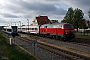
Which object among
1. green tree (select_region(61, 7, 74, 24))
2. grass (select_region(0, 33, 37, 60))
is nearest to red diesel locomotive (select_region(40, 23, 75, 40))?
grass (select_region(0, 33, 37, 60))

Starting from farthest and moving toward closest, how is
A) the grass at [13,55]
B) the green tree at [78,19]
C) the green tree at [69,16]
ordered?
the green tree at [69,16] < the green tree at [78,19] < the grass at [13,55]

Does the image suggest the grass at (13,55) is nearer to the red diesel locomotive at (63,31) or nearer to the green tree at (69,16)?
the red diesel locomotive at (63,31)

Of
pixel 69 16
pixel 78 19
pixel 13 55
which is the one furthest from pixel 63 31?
pixel 69 16

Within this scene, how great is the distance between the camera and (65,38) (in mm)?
33125

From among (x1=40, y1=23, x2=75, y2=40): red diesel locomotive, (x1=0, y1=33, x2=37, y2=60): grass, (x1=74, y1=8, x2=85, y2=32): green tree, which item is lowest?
(x1=0, y1=33, x2=37, y2=60): grass

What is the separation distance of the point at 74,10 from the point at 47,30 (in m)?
46.2

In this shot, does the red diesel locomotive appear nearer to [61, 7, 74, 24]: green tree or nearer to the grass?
the grass

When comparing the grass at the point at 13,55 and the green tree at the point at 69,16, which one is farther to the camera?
the green tree at the point at 69,16

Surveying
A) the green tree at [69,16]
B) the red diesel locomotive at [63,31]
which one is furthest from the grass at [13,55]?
the green tree at [69,16]

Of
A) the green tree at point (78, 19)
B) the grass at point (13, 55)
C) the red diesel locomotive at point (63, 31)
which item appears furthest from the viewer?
the green tree at point (78, 19)

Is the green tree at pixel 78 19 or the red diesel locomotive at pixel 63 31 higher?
the green tree at pixel 78 19

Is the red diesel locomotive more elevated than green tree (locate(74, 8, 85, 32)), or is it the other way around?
green tree (locate(74, 8, 85, 32))

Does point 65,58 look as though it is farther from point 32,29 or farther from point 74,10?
point 74,10

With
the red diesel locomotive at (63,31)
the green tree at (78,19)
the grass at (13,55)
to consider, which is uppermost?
the green tree at (78,19)
